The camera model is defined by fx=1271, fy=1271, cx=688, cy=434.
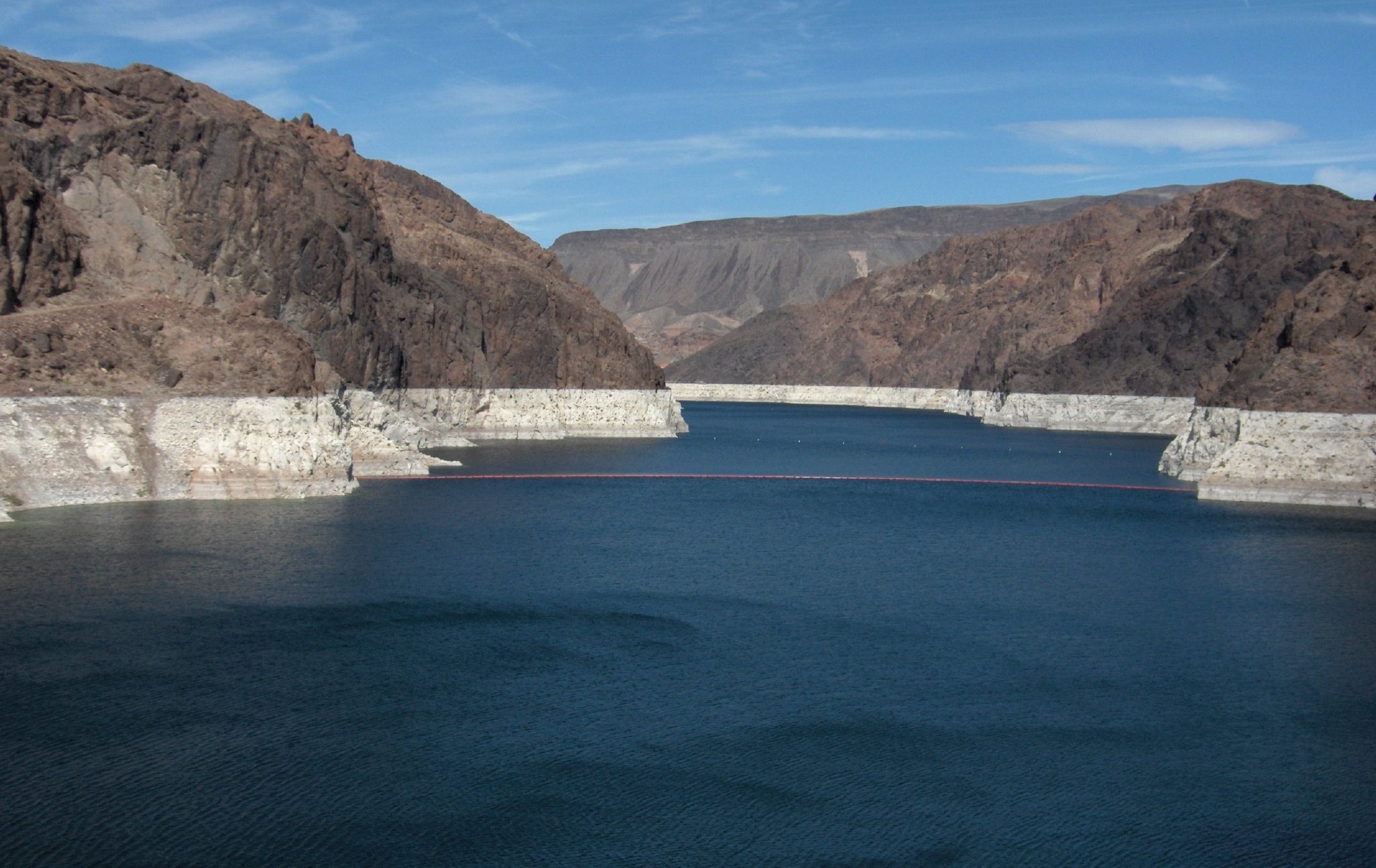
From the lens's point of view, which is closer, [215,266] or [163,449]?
[163,449]

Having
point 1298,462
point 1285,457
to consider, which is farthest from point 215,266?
point 1298,462

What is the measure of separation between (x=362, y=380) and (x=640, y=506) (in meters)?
25.3

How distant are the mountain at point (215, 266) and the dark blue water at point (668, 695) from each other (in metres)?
6.23

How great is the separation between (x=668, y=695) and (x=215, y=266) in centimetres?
4629

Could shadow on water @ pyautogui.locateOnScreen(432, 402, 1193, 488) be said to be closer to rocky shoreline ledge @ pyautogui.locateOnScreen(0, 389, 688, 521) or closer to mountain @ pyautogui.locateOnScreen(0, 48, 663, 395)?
mountain @ pyautogui.locateOnScreen(0, 48, 663, 395)

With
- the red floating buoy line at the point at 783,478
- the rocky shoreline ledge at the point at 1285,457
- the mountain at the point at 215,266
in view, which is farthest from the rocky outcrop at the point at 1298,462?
the mountain at the point at 215,266

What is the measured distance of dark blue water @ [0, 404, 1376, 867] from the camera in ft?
54.9

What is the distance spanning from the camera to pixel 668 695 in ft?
75.3

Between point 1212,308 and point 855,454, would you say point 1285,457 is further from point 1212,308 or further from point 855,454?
point 1212,308

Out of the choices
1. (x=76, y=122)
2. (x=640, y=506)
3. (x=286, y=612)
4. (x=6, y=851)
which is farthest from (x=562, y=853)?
(x=76, y=122)

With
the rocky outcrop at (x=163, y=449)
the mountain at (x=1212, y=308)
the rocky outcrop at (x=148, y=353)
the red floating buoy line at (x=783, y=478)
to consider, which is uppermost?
the mountain at (x=1212, y=308)

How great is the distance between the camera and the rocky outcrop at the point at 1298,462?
49.5 m

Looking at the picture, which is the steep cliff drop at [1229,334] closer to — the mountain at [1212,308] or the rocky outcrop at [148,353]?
the mountain at [1212,308]

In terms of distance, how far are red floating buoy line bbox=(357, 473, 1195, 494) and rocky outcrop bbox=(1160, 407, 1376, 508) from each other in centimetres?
647
